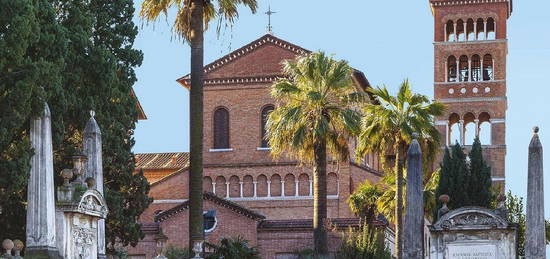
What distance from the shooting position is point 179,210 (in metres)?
61.1

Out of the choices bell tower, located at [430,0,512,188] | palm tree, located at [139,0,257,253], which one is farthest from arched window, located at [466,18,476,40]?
palm tree, located at [139,0,257,253]

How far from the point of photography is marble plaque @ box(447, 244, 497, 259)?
34.7m

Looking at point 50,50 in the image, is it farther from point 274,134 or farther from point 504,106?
point 504,106

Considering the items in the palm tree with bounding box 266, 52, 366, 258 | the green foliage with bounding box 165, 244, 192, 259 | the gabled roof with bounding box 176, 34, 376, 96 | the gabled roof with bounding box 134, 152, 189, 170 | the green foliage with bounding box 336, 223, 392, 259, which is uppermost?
the gabled roof with bounding box 176, 34, 376, 96

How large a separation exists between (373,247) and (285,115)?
284 inches

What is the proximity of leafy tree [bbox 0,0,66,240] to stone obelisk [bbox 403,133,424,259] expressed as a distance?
9.26 metres

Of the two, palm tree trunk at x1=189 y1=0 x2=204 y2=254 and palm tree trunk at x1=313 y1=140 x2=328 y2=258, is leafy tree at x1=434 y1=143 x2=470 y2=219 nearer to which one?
palm tree trunk at x1=313 y1=140 x2=328 y2=258

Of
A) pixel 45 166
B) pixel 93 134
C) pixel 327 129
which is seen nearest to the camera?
pixel 45 166

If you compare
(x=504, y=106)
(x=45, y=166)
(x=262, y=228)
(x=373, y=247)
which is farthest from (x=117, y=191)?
(x=504, y=106)

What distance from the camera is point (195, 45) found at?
110 feet

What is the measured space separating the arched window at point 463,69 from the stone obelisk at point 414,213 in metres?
46.9

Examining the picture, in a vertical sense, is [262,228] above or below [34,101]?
below

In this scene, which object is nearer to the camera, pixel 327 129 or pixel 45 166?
pixel 45 166

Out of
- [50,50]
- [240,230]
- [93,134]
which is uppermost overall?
[50,50]
